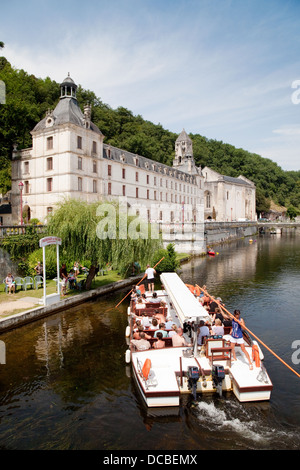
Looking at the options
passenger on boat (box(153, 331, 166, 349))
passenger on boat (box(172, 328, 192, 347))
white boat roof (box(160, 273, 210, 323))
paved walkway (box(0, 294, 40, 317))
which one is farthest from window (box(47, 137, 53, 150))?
passenger on boat (box(172, 328, 192, 347))

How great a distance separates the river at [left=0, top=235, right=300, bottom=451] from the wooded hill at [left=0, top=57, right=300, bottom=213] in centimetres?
3409

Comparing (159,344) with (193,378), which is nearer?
(193,378)

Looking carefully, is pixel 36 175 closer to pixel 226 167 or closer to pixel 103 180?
pixel 103 180

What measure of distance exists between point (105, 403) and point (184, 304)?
167 inches

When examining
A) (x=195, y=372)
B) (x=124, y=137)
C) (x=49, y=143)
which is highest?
(x=124, y=137)

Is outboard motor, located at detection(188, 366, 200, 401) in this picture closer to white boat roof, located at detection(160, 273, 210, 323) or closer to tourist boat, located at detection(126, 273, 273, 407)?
tourist boat, located at detection(126, 273, 273, 407)

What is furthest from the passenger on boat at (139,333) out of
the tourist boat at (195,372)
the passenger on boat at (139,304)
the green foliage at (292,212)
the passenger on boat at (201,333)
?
the green foliage at (292,212)

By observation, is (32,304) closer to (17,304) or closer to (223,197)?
(17,304)

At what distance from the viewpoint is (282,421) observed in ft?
28.7

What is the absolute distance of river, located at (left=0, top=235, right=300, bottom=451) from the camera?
7996mm

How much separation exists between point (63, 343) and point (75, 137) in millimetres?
28318

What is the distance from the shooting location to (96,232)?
19.1 metres

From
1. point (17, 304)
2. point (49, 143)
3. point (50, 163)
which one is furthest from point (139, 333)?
point (49, 143)
